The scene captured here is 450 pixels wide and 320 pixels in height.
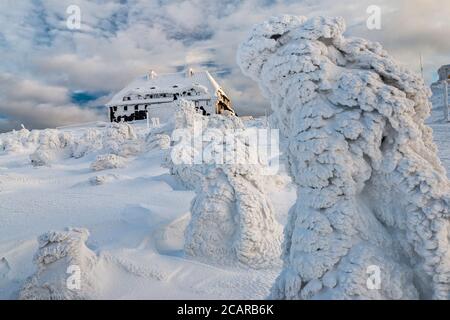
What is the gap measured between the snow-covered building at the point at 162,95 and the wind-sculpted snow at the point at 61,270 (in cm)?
3943

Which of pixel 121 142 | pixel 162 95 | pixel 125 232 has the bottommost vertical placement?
pixel 125 232

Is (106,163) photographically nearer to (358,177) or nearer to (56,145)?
(56,145)

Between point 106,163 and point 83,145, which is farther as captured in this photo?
point 83,145

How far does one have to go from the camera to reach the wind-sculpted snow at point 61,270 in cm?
519

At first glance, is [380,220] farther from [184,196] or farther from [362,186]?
[184,196]

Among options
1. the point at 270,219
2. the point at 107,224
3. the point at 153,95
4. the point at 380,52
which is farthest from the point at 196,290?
the point at 153,95

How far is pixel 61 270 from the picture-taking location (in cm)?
537

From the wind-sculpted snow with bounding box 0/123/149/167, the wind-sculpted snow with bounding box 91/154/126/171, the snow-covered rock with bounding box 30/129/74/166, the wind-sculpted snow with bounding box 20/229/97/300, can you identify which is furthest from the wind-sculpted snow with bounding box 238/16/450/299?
the snow-covered rock with bounding box 30/129/74/166

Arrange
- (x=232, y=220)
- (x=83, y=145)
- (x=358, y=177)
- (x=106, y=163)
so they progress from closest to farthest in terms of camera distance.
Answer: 1. (x=358, y=177)
2. (x=232, y=220)
3. (x=106, y=163)
4. (x=83, y=145)

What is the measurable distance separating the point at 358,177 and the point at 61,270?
14.3 feet

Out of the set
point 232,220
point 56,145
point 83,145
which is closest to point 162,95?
point 83,145

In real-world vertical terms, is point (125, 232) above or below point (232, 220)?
below

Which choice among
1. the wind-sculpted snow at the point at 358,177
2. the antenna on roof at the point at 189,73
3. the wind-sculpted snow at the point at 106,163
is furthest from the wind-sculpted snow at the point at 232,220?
the antenna on roof at the point at 189,73
